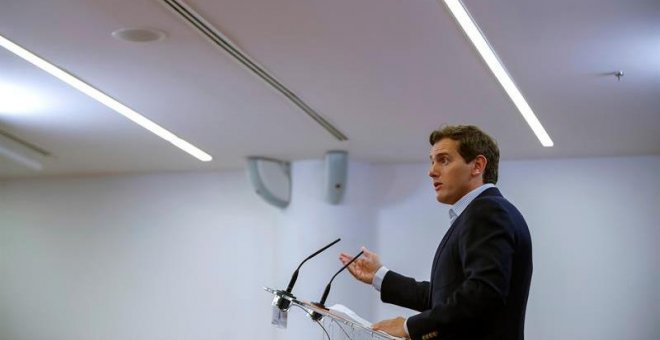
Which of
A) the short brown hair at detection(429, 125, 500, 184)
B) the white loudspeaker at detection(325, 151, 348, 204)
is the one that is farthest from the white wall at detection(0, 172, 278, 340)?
the short brown hair at detection(429, 125, 500, 184)

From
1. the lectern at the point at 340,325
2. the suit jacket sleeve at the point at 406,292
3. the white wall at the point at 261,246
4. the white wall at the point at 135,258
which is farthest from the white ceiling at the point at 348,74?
the lectern at the point at 340,325

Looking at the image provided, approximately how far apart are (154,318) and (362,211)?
2.19 m

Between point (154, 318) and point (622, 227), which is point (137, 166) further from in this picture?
point (622, 227)

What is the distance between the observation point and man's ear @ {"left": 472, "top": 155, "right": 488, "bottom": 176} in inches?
91.9

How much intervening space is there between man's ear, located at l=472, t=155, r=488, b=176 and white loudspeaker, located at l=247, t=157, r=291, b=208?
4139 millimetres

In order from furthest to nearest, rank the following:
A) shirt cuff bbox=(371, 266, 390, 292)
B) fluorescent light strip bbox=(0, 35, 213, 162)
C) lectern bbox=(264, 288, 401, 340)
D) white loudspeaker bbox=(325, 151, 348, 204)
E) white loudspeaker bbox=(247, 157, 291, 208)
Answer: white loudspeaker bbox=(247, 157, 291, 208)
white loudspeaker bbox=(325, 151, 348, 204)
fluorescent light strip bbox=(0, 35, 213, 162)
shirt cuff bbox=(371, 266, 390, 292)
lectern bbox=(264, 288, 401, 340)

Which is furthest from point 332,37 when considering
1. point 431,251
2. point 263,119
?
point 431,251

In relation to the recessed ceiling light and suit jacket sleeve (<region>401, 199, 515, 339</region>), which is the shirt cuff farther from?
the recessed ceiling light

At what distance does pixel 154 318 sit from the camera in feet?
23.6

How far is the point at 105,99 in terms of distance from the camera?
5250 millimetres

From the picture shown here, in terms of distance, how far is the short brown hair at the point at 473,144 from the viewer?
2.32 metres

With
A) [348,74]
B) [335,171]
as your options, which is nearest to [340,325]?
[348,74]

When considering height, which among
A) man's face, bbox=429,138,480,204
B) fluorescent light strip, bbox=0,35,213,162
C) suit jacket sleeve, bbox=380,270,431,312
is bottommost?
suit jacket sleeve, bbox=380,270,431,312

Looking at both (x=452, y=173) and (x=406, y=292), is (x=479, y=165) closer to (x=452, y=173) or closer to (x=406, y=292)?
(x=452, y=173)
